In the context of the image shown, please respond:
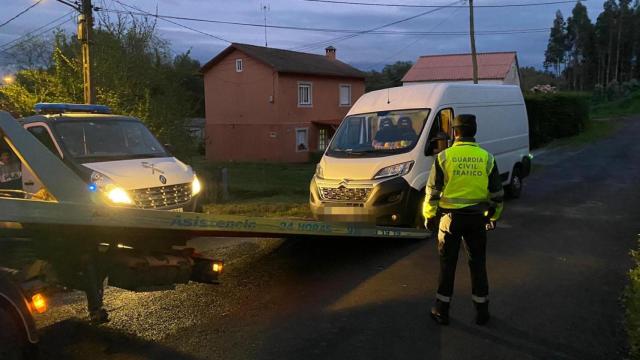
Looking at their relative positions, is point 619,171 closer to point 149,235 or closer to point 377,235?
point 377,235

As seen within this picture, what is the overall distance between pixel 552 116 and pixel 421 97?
70.7ft

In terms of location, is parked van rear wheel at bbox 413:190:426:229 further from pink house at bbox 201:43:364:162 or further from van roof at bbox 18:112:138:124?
pink house at bbox 201:43:364:162

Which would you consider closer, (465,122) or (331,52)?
(465,122)

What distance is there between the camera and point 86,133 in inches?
318

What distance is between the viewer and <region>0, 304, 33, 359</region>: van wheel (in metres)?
3.61

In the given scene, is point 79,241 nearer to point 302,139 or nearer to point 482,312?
point 482,312

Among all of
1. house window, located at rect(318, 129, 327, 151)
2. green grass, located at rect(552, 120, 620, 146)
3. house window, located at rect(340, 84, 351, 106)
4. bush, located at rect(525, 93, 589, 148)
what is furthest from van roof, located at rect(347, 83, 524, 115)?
house window, located at rect(340, 84, 351, 106)

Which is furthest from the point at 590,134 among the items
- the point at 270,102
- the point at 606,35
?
the point at 606,35

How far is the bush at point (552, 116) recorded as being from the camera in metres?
27.2

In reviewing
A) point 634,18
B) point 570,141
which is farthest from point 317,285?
point 634,18

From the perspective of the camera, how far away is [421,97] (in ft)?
29.8

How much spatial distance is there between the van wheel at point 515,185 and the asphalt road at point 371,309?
313cm

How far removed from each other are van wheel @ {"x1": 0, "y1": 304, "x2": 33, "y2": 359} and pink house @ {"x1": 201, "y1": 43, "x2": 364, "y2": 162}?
30.8 metres

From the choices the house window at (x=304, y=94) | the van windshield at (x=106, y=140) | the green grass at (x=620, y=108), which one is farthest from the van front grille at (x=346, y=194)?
the green grass at (x=620, y=108)
